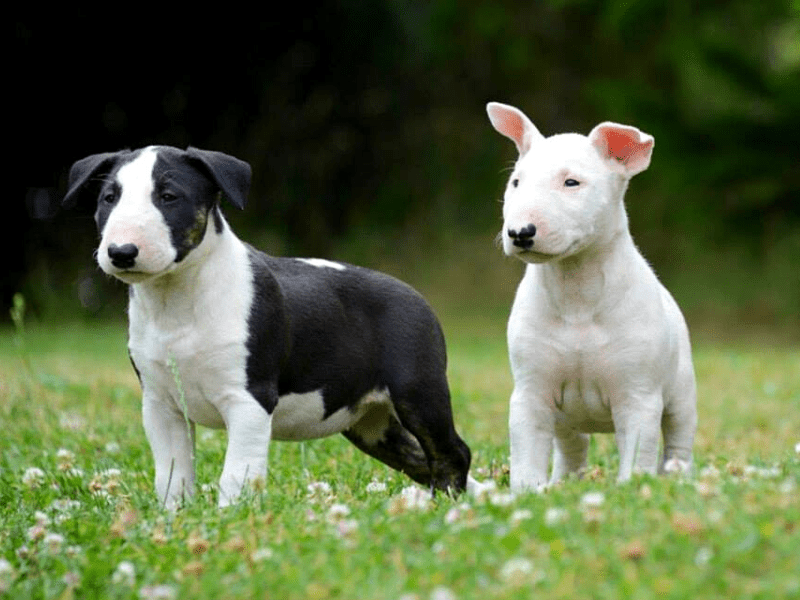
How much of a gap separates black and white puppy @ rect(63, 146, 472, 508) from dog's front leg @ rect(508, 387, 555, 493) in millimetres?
455

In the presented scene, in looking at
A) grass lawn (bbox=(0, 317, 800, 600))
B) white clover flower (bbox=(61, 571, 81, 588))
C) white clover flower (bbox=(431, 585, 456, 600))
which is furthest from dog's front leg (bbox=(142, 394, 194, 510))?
white clover flower (bbox=(431, 585, 456, 600))

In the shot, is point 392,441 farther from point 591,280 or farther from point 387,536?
point 387,536

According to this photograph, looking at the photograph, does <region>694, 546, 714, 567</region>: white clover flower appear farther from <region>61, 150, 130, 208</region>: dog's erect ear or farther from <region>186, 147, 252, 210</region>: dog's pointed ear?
<region>61, 150, 130, 208</region>: dog's erect ear

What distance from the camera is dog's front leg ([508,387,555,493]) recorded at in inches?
210

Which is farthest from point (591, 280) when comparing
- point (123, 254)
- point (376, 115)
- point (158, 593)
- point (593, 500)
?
point (376, 115)

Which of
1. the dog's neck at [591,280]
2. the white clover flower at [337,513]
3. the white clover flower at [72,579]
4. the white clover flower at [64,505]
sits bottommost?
the white clover flower at [64,505]

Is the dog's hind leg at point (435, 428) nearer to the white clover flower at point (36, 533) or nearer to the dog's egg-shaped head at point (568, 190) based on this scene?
the dog's egg-shaped head at point (568, 190)

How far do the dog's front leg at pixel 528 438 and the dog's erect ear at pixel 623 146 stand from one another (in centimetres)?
107

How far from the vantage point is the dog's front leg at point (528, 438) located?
534cm

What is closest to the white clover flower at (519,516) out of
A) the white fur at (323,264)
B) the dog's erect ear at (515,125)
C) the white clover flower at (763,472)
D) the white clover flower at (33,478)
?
the white clover flower at (763,472)

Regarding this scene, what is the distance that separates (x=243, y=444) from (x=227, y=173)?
112cm

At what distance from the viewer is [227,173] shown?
16.9ft

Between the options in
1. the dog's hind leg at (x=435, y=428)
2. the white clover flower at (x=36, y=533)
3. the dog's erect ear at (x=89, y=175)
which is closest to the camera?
the white clover flower at (x=36, y=533)

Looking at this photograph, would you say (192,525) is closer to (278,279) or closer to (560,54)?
(278,279)
